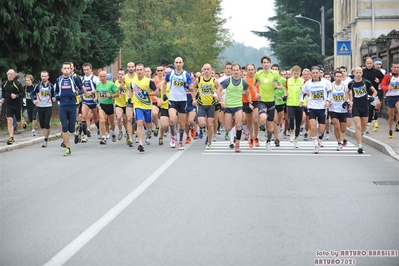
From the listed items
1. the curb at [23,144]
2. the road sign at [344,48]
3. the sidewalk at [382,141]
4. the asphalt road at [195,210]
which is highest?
the road sign at [344,48]

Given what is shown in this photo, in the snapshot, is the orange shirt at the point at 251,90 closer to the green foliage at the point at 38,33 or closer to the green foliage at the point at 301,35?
the green foliage at the point at 38,33

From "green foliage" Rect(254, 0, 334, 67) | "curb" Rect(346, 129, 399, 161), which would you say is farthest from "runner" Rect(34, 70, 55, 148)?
"green foliage" Rect(254, 0, 334, 67)

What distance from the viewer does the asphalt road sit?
738 centimetres

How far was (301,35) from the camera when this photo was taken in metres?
71.6

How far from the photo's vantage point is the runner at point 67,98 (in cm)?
1789

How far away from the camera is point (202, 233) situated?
8.24 m

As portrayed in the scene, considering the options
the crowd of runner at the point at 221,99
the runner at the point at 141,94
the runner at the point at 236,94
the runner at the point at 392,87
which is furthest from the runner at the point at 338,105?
the runner at the point at 141,94

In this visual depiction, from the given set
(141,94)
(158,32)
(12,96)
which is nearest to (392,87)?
(141,94)

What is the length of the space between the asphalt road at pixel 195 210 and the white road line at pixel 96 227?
1 centimetres

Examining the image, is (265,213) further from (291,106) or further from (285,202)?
(291,106)

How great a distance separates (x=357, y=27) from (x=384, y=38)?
1864 cm

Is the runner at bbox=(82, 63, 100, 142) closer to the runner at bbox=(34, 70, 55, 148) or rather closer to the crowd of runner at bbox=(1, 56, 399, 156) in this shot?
the crowd of runner at bbox=(1, 56, 399, 156)

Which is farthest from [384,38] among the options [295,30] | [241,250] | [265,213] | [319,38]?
[319,38]

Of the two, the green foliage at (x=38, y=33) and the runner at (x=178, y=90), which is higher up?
the green foliage at (x=38, y=33)
